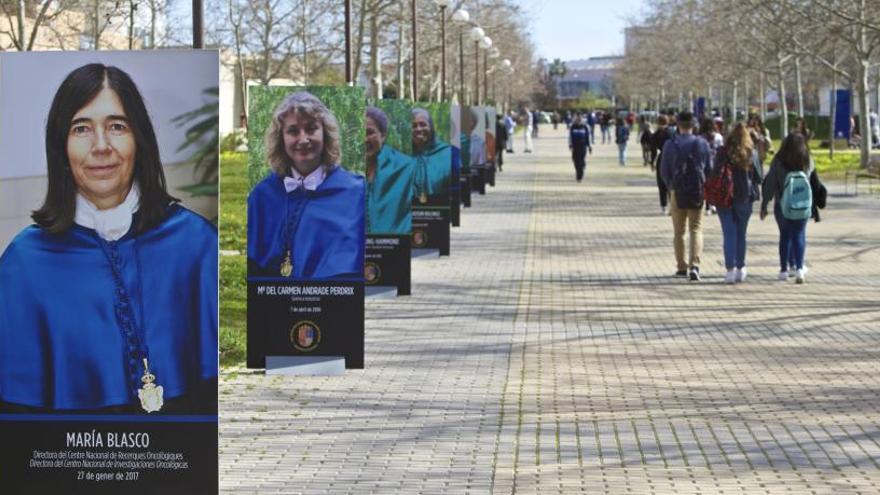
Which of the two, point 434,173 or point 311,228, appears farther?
point 434,173

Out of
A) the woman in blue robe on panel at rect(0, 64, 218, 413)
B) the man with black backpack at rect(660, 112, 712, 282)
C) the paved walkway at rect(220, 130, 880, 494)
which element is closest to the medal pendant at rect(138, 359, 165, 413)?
the woman in blue robe on panel at rect(0, 64, 218, 413)

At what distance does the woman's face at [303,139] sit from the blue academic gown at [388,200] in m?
5.02

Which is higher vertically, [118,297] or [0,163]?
[0,163]

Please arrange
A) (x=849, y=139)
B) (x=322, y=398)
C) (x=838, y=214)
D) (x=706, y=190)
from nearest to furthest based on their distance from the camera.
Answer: (x=322, y=398) → (x=706, y=190) → (x=838, y=214) → (x=849, y=139)

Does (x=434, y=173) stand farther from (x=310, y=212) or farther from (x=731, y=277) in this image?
(x=310, y=212)

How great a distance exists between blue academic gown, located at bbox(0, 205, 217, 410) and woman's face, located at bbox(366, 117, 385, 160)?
10.0m

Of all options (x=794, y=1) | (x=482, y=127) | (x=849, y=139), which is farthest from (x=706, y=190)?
(x=849, y=139)

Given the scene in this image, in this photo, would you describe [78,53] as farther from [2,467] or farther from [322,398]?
[322,398]

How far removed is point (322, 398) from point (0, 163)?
4615mm

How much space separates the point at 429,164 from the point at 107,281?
13772 mm

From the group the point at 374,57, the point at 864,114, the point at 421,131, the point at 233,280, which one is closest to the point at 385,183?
the point at 233,280

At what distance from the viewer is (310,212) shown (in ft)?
38.9

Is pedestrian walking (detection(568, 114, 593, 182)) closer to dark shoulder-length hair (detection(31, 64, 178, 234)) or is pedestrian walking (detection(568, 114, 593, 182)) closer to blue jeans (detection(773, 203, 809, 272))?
blue jeans (detection(773, 203, 809, 272))

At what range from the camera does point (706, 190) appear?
62.8ft
